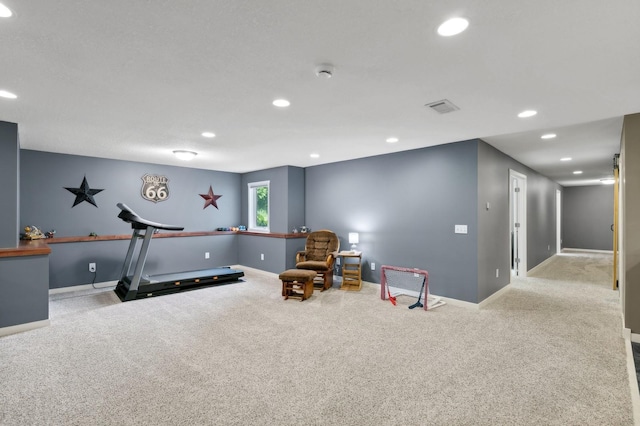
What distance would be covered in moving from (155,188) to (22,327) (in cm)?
354

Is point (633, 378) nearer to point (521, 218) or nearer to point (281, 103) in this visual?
point (281, 103)

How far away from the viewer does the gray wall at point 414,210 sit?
14.9 feet

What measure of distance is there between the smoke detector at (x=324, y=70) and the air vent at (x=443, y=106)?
1.23 meters

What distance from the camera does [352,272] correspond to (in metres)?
5.64

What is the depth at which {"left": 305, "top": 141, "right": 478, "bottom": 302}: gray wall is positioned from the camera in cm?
453

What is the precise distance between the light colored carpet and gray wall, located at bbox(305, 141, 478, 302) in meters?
0.72

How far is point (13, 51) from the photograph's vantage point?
209 centimetres

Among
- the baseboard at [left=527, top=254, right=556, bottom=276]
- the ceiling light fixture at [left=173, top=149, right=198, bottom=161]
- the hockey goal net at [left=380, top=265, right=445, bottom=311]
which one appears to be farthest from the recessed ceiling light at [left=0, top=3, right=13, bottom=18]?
the baseboard at [left=527, top=254, right=556, bottom=276]

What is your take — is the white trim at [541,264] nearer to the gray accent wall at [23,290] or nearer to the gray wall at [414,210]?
the gray wall at [414,210]

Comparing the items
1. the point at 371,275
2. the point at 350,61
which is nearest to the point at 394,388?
the point at 350,61

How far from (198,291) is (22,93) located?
3.63m

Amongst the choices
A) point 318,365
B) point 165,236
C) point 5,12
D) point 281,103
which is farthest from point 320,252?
point 5,12

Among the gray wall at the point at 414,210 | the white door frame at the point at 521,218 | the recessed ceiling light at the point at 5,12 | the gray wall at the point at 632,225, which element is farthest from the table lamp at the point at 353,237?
the recessed ceiling light at the point at 5,12

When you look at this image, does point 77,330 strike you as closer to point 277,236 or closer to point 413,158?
point 277,236
